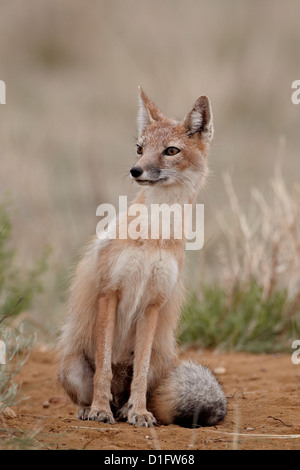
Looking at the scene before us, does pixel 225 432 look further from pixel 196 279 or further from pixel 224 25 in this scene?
pixel 224 25

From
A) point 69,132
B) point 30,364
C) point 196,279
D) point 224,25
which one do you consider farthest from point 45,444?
point 224,25

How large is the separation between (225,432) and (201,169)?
189 centimetres

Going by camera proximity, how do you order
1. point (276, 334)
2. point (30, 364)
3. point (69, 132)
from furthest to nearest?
1. point (69, 132)
2. point (276, 334)
3. point (30, 364)

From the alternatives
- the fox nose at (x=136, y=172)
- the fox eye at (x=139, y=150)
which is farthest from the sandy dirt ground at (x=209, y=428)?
the fox eye at (x=139, y=150)

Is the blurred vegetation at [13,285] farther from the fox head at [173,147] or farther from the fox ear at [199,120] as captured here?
the fox ear at [199,120]

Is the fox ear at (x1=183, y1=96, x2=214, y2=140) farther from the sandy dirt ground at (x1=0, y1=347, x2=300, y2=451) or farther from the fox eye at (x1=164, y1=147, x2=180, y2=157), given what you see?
the sandy dirt ground at (x1=0, y1=347, x2=300, y2=451)

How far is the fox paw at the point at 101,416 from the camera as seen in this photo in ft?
14.7

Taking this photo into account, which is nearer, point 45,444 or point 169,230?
point 45,444

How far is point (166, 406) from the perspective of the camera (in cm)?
463

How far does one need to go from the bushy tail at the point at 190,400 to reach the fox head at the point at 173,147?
4.44ft

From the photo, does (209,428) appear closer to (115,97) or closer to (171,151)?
(171,151)

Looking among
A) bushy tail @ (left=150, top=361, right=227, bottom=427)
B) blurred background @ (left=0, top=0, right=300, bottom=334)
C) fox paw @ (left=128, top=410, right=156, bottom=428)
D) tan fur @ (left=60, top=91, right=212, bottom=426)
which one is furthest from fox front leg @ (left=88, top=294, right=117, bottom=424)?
blurred background @ (left=0, top=0, right=300, bottom=334)

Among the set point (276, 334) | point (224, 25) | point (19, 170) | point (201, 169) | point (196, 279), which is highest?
point (224, 25)

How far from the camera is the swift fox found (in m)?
4.59
